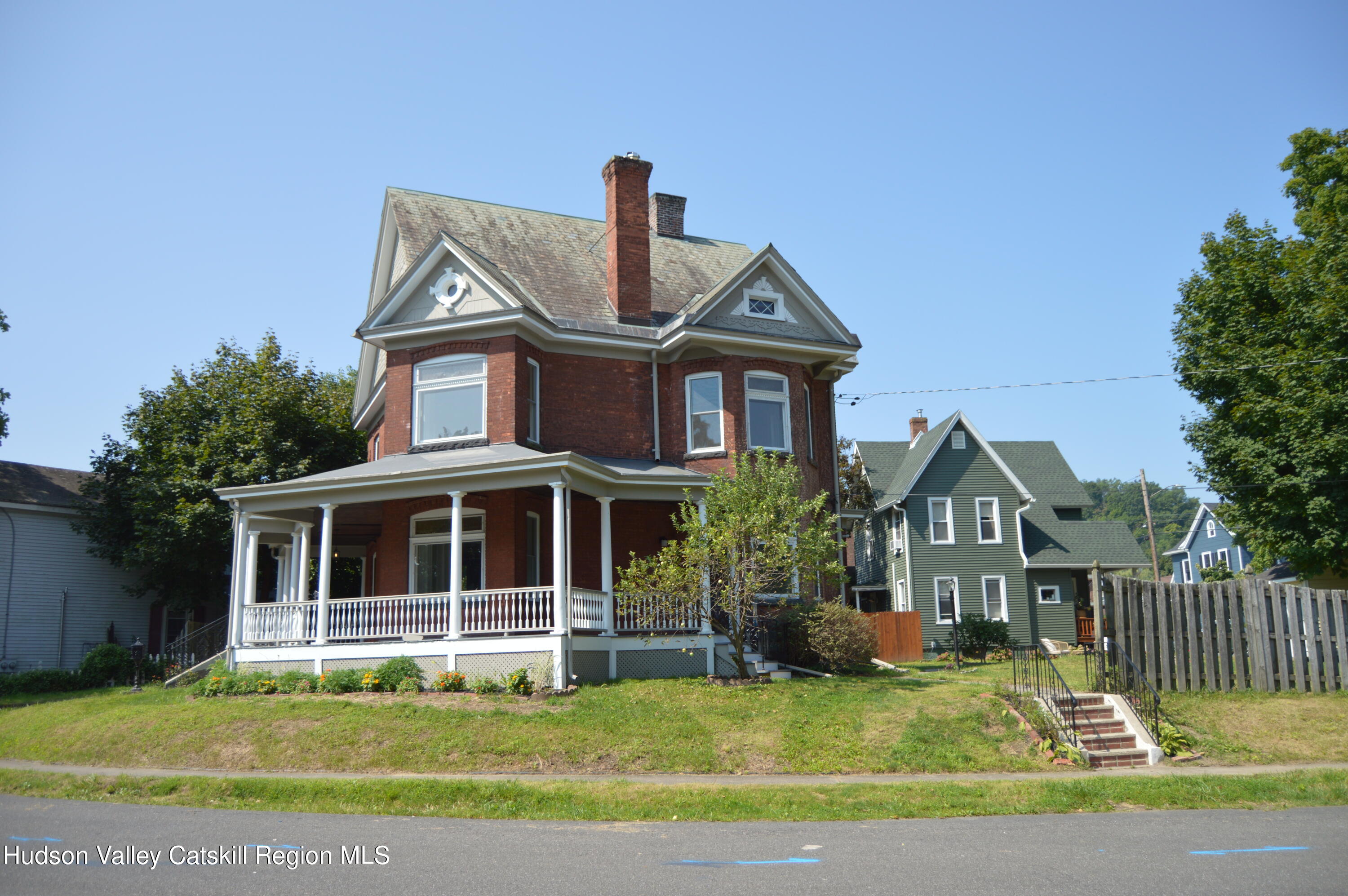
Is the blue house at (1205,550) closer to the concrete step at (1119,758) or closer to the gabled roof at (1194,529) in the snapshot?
the gabled roof at (1194,529)

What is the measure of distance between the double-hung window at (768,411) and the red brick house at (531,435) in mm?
48

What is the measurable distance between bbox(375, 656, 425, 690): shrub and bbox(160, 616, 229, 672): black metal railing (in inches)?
421

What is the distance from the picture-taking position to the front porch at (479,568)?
1747 centimetres

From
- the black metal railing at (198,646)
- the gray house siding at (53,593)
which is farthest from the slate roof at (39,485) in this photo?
the black metal railing at (198,646)

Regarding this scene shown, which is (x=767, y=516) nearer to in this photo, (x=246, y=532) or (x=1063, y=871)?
(x=1063, y=871)

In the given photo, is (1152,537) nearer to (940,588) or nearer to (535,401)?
(940,588)

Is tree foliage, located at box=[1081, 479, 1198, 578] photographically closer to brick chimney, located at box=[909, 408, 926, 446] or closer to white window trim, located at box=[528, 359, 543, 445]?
brick chimney, located at box=[909, 408, 926, 446]

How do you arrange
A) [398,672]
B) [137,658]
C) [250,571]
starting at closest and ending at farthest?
[398,672] → [250,571] → [137,658]

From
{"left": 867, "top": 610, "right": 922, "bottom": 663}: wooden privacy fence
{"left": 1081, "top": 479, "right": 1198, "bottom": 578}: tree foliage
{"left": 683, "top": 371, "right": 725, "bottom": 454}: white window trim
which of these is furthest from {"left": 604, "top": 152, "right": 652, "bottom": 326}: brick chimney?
{"left": 1081, "top": 479, "right": 1198, "bottom": 578}: tree foliage

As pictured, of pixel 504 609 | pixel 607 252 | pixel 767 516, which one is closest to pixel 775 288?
pixel 607 252

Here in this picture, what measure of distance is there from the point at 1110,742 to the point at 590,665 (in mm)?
8755

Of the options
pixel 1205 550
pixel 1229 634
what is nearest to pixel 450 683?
pixel 1229 634

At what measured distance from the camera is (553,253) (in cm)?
2492

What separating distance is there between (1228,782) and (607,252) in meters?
17.4
